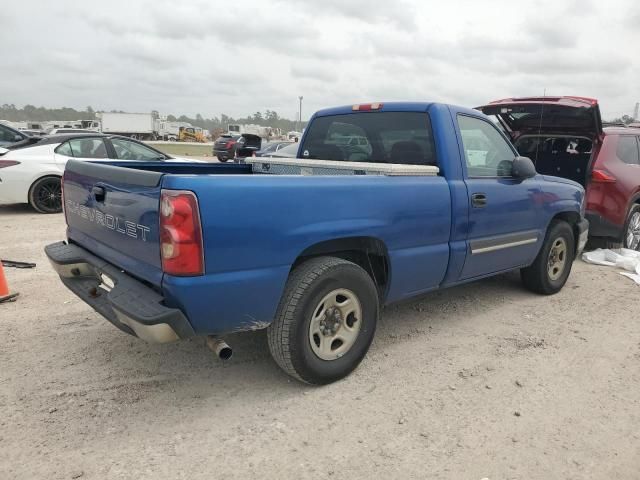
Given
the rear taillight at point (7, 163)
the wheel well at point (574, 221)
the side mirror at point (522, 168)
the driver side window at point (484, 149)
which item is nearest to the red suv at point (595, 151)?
the wheel well at point (574, 221)

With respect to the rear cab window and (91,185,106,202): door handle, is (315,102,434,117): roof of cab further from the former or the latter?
(91,185,106,202): door handle

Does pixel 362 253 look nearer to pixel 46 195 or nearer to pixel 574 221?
pixel 574 221

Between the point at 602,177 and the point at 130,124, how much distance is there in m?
62.6

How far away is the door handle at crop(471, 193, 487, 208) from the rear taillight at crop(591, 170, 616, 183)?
342cm

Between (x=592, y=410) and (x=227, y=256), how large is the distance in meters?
2.37

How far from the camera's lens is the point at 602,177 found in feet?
21.0

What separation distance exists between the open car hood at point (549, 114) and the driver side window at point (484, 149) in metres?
2.17

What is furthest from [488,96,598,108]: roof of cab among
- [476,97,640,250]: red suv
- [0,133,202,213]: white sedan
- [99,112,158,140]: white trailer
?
[99,112,158,140]: white trailer

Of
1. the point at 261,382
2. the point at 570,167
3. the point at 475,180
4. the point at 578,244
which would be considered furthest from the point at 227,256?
the point at 570,167

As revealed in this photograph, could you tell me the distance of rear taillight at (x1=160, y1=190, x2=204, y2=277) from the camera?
7.83 feet

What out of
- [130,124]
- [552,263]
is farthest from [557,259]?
[130,124]

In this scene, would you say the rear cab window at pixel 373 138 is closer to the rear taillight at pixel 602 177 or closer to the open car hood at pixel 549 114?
the open car hood at pixel 549 114

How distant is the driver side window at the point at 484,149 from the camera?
3.96 m

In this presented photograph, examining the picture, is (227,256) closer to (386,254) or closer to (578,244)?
(386,254)
